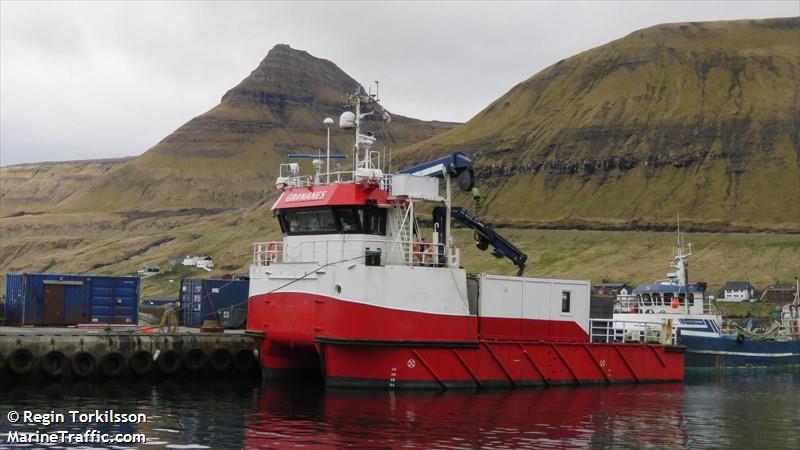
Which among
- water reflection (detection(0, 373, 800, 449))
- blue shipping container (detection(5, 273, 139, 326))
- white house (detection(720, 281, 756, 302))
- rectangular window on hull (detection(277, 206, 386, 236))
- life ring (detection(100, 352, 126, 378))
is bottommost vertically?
water reflection (detection(0, 373, 800, 449))

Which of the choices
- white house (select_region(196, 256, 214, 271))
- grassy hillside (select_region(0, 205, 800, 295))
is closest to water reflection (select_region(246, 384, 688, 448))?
grassy hillside (select_region(0, 205, 800, 295))

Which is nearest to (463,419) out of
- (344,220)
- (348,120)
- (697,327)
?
(344,220)

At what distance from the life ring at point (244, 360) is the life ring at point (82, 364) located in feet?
16.4

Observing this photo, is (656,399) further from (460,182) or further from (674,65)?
(674,65)

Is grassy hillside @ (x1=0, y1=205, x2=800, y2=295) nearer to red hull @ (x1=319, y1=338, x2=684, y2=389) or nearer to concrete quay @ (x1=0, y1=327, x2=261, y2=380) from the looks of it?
red hull @ (x1=319, y1=338, x2=684, y2=389)

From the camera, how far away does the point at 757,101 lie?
510ft

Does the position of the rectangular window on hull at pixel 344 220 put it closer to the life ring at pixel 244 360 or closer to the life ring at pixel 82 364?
the life ring at pixel 244 360

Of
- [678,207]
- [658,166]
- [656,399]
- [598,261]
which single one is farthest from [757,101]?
[656,399]

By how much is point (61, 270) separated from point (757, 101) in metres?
114

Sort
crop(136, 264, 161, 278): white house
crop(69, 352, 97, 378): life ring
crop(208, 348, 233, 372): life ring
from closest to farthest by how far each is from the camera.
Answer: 1. crop(69, 352, 97, 378): life ring
2. crop(208, 348, 233, 372): life ring
3. crop(136, 264, 161, 278): white house

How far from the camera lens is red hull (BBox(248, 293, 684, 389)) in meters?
28.5

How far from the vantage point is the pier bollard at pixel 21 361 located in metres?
29.7

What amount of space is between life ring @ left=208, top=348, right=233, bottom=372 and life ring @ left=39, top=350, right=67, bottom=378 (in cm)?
496

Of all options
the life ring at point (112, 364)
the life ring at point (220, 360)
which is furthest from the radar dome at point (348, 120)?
the life ring at point (112, 364)
